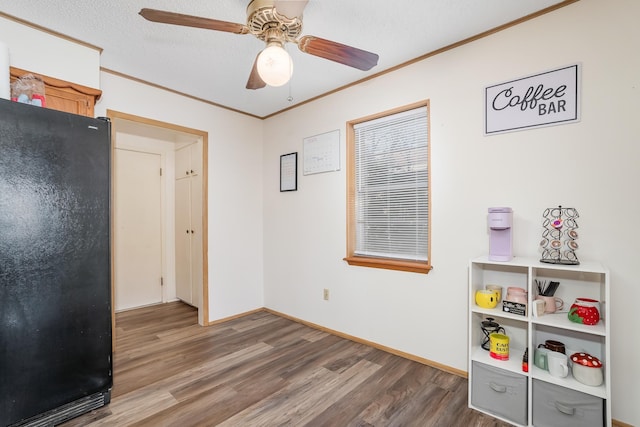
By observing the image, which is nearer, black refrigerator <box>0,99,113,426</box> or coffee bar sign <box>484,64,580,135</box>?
black refrigerator <box>0,99,113,426</box>

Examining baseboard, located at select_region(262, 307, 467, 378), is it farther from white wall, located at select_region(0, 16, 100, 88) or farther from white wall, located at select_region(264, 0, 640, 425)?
white wall, located at select_region(0, 16, 100, 88)

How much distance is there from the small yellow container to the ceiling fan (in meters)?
1.86

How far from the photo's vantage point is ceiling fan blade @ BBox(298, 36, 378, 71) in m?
1.60

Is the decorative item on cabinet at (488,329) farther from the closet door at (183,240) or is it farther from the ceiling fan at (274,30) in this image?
the closet door at (183,240)

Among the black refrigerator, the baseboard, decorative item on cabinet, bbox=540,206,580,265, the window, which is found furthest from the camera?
the window

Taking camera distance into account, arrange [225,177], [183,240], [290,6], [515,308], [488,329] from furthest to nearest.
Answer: [183,240], [225,177], [488,329], [515,308], [290,6]

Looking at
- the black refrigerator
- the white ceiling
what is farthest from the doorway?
the black refrigerator

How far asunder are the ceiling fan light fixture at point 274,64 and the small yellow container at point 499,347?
1.97m

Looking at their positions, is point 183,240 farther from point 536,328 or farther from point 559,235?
point 559,235

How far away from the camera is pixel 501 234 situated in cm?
189

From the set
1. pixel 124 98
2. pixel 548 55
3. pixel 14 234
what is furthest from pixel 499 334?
pixel 124 98

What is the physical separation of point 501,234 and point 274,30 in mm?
1799

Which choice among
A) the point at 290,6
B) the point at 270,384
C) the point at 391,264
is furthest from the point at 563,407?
the point at 290,6

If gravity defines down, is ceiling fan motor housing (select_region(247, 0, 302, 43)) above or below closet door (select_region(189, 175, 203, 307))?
above
